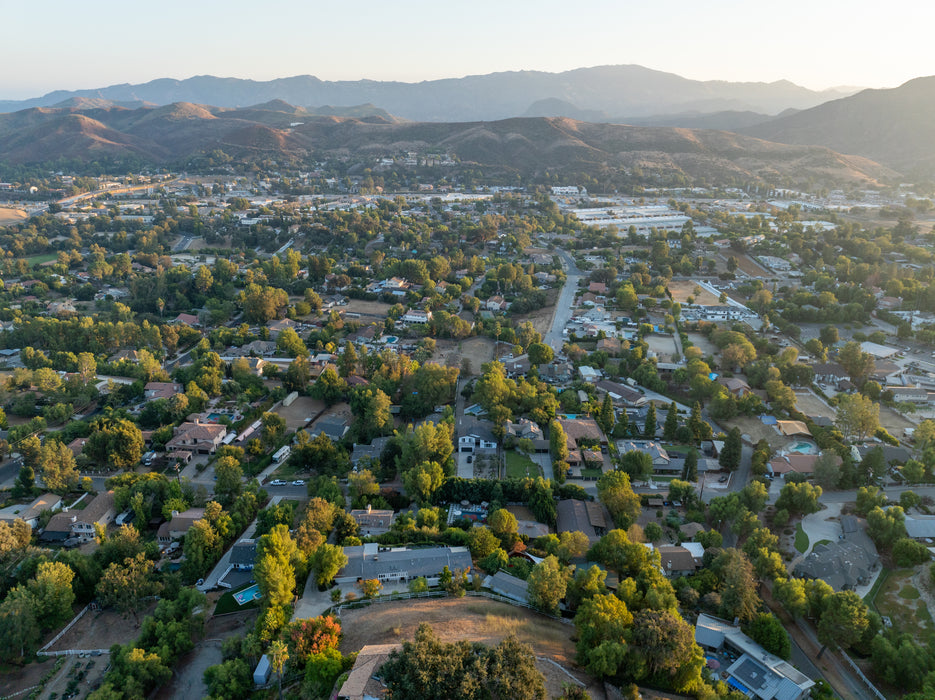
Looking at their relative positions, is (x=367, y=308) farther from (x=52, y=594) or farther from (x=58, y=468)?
(x=52, y=594)

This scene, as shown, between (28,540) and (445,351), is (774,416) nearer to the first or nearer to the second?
(445,351)

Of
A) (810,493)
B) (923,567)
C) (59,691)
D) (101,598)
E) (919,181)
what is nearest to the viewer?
(59,691)

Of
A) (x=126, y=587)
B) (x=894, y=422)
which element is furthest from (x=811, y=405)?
(x=126, y=587)

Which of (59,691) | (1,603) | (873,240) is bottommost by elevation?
(59,691)

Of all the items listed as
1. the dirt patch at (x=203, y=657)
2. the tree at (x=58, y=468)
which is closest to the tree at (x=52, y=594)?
the dirt patch at (x=203, y=657)

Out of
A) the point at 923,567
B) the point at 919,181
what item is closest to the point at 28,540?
the point at 923,567

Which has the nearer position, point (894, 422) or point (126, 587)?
point (126, 587)

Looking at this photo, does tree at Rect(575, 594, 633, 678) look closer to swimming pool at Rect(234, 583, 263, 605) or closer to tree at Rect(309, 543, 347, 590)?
tree at Rect(309, 543, 347, 590)
